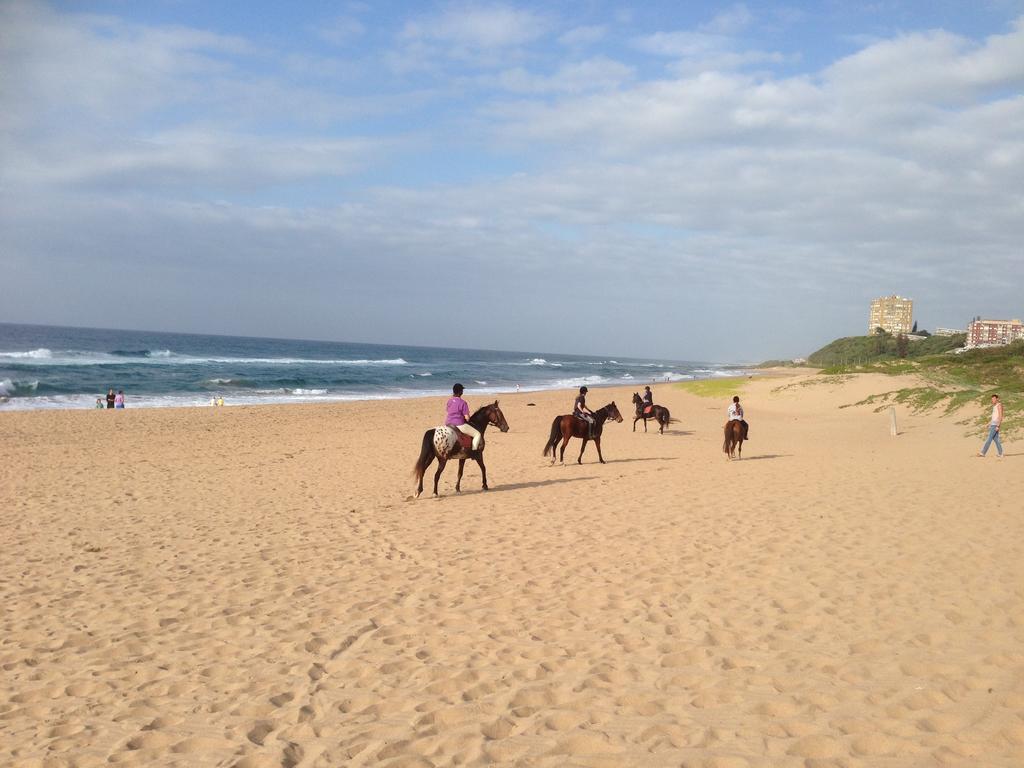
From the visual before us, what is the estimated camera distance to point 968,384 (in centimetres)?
3105

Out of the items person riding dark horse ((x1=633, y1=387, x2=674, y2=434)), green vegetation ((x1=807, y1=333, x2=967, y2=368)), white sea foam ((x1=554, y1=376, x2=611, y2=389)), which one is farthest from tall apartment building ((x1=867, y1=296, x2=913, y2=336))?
person riding dark horse ((x1=633, y1=387, x2=674, y2=434))

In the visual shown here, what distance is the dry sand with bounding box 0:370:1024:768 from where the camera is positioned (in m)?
4.30

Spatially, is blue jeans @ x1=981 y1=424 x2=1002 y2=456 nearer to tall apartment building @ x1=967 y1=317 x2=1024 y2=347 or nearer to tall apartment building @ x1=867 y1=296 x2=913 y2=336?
tall apartment building @ x1=967 y1=317 x2=1024 y2=347

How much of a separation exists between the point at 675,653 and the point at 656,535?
13.0ft

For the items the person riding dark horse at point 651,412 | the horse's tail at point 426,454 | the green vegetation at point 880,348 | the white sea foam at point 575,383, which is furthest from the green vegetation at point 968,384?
the white sea foam at point 575,383

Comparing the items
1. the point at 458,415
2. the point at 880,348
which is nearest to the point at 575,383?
the point at 880,348

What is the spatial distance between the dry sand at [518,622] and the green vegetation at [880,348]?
196 feet

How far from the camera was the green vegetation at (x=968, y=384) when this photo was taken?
2462 centimetres

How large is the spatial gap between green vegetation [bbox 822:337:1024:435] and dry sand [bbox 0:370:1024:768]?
1368 centimetres

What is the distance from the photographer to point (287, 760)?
4059 mm

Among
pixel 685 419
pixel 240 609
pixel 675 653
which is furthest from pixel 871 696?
pixel 685 419

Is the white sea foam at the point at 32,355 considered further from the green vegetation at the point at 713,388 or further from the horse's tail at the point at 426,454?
the horse's tail at the point at 426,454

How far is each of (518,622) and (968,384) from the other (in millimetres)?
32290

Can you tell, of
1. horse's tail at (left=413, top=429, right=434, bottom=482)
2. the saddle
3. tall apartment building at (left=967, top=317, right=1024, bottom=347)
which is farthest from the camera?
tall apartment building at (left=967, top=317, right=1024, bottom=347)
